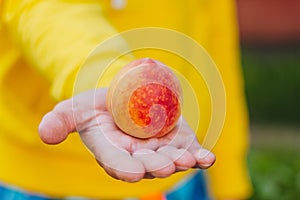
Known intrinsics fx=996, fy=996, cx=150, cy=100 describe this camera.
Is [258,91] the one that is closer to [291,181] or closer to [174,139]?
[291,181]

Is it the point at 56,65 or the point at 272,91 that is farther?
the point at 272,91

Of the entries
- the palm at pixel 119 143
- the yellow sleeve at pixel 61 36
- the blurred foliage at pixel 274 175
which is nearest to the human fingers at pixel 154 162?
the palm at pixel 119 143

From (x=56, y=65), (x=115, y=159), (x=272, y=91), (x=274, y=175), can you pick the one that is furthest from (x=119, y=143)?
(x=272, y=91)

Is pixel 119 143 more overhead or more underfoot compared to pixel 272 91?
more overhead

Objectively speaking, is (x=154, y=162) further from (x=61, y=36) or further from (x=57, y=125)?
(x=61, y=36)

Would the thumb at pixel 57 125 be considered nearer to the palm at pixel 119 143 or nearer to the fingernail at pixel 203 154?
the palm at pixel 119 143

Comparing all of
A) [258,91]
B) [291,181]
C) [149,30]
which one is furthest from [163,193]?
[258,91]
